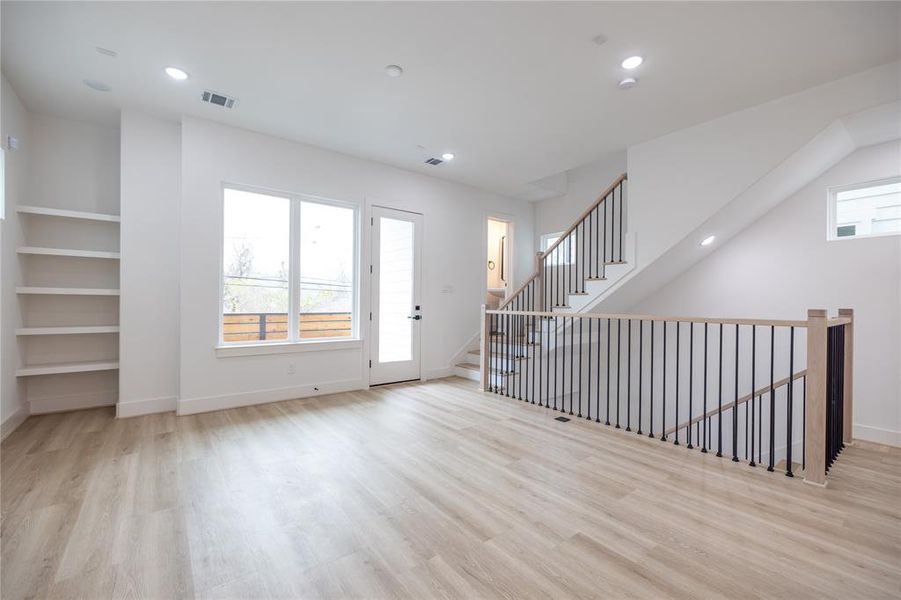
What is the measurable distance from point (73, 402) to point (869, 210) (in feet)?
26.7

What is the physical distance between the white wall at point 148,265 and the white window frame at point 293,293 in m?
0.45

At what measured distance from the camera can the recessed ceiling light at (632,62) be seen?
2854 millimetres

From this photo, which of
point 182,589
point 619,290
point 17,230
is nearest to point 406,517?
point 182,589

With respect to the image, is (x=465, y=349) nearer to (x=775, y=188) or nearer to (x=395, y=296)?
(x=395, y=296)

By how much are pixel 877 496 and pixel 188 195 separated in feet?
19.0

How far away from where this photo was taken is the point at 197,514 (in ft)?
6.89

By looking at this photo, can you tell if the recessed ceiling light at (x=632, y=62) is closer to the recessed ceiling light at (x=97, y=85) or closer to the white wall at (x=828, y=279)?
the white wall at (x=828, y=279)

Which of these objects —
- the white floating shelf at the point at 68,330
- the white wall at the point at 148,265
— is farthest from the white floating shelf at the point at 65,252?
the white floating shelf at the point at 68,330

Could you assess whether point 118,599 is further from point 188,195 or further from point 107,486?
point 188,195

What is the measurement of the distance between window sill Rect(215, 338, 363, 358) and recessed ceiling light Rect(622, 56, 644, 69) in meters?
3.92

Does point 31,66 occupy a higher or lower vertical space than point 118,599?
higher

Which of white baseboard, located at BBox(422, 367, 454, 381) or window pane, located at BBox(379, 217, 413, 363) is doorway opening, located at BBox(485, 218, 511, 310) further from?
window pane, located at BBox(379, 217, 413, 363)

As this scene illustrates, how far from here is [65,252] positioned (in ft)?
12.1

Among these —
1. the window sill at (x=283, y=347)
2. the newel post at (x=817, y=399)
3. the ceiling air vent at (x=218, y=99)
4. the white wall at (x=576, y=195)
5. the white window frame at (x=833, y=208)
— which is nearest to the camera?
the newel post at (x=817, y=399)
